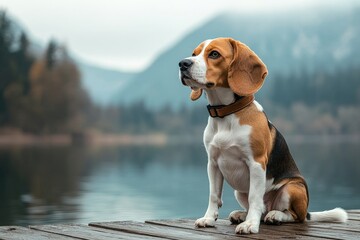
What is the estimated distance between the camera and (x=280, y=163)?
6285mm

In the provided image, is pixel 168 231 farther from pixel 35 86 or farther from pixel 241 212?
pixel 35 86

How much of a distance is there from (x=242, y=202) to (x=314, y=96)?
171 meters

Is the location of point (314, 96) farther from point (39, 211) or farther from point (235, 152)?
point (235, 152)

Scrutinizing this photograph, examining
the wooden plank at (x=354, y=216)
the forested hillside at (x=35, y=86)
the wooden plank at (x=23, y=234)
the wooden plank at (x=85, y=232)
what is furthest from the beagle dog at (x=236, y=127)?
the forested hillside at (x=35, y=86)

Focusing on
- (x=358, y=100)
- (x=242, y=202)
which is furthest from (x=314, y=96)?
(x=242, y=202)

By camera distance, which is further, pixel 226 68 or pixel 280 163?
pixel 280 163

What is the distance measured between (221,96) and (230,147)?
1.35ft

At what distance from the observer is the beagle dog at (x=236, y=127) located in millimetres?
5758

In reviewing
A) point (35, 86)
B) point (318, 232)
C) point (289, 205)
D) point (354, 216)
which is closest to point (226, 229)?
point (289, 205)

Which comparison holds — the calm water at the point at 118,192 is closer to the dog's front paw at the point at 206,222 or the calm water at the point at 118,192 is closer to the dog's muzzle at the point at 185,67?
the dog's front paw at the point at 206,222

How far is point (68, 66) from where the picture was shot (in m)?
107

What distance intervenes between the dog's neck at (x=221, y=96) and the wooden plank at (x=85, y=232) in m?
1.19


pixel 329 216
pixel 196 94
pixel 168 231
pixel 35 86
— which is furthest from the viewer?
pixel 35 86

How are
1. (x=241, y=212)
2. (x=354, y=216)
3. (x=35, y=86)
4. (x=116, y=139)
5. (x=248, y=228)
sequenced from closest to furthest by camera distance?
1. (x=248, y=228)
2. (x=241, y=212)
3. (x=354, y=216)
4. (x=35, y=86)
5. (x=116, y=139)
